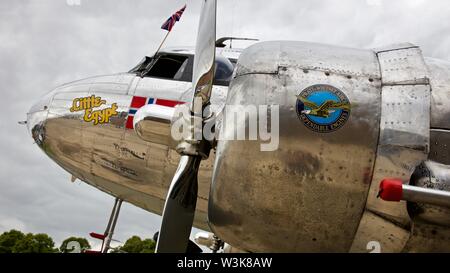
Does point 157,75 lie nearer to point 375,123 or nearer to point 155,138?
point 155,138

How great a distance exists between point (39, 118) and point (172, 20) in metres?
4.87

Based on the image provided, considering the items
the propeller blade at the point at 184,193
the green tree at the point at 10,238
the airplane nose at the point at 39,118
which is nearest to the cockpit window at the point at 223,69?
the propeller blade at the point at 184,193

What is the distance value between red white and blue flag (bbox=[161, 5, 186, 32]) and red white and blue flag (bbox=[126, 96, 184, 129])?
13.6 feet

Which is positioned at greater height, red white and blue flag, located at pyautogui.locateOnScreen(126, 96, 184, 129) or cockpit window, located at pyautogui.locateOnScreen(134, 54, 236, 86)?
cockpit window, located at pyautogui.locateOnScreen(134, 54, 236, 86)

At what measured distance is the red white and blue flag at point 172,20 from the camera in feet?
38.6

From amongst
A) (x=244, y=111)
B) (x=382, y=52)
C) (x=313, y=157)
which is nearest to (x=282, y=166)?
(x=313, y=157)

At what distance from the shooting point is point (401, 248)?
3945mm

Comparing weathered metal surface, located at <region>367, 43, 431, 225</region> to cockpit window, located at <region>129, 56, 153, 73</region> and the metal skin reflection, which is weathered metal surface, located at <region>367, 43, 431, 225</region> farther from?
cockpit window, located at <region>129, 56, 153, 73</region>

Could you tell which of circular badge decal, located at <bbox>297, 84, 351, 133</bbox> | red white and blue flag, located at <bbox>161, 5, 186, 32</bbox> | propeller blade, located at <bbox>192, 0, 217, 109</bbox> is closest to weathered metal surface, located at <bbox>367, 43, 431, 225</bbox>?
circular badge decal, located at <bbox>297, 84, 351, 133</bbox>

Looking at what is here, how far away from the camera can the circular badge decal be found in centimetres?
388

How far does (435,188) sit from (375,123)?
0.71 m

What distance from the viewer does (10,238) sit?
5684cm

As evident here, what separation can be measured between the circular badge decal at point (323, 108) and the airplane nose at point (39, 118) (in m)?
6.06

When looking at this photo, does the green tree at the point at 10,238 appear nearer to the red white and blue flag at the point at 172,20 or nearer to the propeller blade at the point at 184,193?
the red white and blue flag at the point at 172,20
